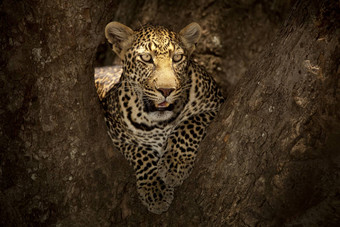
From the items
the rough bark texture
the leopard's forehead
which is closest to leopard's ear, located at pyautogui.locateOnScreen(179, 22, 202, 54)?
the leopard's forehead

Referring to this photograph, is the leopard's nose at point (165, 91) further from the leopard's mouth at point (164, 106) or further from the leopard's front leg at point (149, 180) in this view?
the leopard's front leg at point (149, 180)

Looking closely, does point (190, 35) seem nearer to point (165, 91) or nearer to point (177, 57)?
point (177, 57)

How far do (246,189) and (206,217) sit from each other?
486 millimetres

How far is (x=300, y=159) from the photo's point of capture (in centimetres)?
292

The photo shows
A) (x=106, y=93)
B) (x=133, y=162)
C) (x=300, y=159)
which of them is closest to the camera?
(x=300, y=159)

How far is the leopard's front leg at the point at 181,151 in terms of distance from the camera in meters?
3.91

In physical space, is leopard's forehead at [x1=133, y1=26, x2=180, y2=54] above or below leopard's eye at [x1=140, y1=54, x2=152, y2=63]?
above

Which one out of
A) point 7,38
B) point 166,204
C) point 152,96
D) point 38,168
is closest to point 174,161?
point 166,204

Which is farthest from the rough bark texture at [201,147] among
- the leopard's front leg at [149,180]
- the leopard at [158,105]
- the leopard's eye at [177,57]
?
the leopard's eye at [177,57]

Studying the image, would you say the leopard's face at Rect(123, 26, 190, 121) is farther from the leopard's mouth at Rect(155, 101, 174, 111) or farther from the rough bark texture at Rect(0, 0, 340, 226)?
the rough bark texture at Rect(0, 0, 340, 226)

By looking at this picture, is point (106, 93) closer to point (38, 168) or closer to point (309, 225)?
point (38, 168)

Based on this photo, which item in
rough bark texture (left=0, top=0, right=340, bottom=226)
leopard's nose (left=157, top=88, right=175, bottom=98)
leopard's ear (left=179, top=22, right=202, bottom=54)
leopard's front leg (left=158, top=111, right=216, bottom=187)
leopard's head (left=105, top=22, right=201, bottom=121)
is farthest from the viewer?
leopard's ear (left=179, top=22, right=202, bottom=54)

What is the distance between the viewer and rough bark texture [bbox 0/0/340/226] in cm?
287

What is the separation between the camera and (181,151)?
4.06 meters
